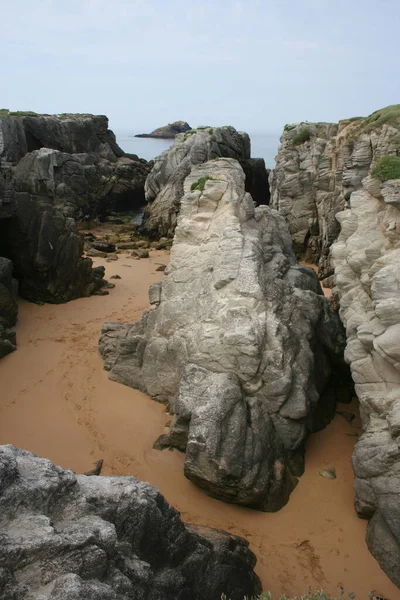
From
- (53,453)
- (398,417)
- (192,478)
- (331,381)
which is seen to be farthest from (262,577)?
(331,381)

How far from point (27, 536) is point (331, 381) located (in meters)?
8.48

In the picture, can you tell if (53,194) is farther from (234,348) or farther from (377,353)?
(377,353)

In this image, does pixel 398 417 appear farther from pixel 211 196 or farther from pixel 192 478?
pixel 211 196

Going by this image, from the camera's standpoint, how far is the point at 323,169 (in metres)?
21.9

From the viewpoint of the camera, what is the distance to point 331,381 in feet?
37.1

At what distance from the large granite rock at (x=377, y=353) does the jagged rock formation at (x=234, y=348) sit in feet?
3.80

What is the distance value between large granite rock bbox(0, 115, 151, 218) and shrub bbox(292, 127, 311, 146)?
Answer: 15126 mm

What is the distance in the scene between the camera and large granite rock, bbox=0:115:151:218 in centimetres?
3275

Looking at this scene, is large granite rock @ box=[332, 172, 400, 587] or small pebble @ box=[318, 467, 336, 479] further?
small pebble @ box=[318, 467, 336, 479]

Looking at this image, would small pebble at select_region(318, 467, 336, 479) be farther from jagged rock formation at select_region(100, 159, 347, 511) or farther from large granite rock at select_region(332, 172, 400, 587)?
large granite rock at select_region(332, 172, 400, 587)

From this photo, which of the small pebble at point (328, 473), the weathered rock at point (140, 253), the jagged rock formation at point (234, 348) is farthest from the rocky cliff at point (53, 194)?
the small pebble at point (328, 473)

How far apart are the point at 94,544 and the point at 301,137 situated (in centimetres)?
2338

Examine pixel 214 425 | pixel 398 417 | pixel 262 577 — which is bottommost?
pixel 262 577

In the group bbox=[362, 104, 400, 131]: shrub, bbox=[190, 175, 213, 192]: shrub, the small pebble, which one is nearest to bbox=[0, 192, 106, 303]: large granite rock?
bbox=[190, 175, 213, 192]: shrub
